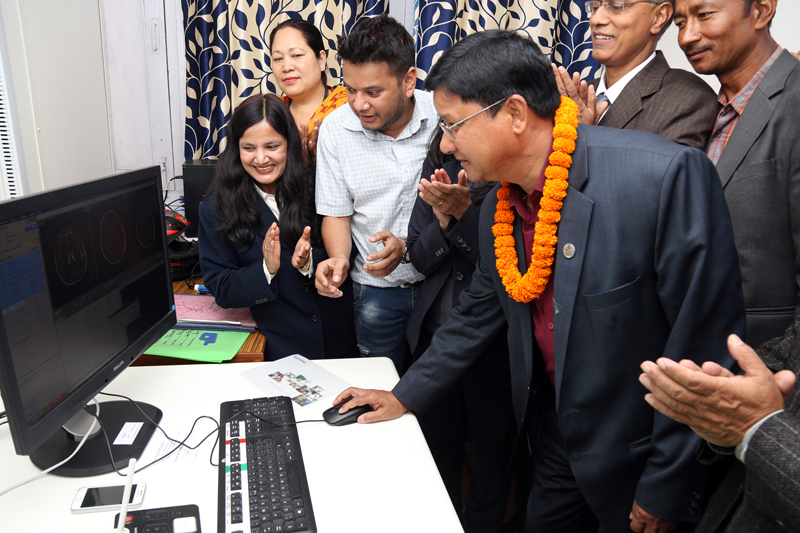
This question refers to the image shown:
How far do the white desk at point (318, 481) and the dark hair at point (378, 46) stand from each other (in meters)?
1.14

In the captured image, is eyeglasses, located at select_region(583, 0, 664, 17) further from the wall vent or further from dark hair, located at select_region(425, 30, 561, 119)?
the wall vent

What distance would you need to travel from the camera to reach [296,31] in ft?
7.73

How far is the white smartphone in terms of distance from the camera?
3.14ft

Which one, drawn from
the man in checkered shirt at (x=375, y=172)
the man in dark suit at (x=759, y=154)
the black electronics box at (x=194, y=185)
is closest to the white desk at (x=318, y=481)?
the man in checkered shirt at (x=375, y=172)

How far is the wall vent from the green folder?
0.67 m

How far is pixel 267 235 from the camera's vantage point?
70.4 inches

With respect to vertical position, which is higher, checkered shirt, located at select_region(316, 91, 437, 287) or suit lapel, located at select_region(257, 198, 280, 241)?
checkered shirt, located at select_region(316, 91, 437, 287)

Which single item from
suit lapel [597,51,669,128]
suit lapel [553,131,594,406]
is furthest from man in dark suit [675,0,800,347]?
suit lapel [553,131,594,406]

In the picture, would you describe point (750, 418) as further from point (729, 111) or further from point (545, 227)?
point (729, 111)

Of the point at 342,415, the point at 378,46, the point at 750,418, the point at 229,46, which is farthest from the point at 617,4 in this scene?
the point at 229,46

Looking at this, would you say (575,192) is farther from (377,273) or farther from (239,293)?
(239,293)

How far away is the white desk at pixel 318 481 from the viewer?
95 centimetres

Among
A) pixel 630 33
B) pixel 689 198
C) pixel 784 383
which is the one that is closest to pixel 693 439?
pixel 784 383

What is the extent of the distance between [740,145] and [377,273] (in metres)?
1.06
